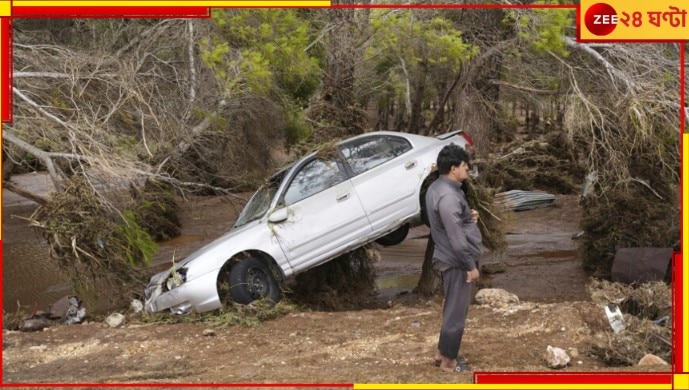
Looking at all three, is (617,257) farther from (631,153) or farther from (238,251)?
(238,251)

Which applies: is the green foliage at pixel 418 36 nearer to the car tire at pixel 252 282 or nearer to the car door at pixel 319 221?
the car door at pixel 319 221

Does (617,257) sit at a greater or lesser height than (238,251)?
lesser

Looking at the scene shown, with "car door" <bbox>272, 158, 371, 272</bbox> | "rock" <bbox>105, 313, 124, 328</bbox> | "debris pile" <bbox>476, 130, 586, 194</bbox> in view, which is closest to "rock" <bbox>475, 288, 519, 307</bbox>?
"car door" <bbox>272, 158, 371, 272</bbox>

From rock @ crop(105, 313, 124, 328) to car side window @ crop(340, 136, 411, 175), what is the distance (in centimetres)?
328

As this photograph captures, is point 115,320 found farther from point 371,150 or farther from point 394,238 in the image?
point 394,238

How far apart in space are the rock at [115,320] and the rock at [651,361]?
5836 millimetres

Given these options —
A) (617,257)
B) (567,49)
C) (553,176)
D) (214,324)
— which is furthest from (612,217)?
(553,176)

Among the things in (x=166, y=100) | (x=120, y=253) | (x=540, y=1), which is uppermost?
(x=540, y=1)

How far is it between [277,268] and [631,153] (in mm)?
5355

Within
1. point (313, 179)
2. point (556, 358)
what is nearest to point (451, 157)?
point (556, 358)

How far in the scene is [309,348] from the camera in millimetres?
8047

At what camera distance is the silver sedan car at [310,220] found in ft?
30.7

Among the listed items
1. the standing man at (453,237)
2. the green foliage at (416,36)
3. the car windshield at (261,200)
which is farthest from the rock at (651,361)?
the green foliage at (416,36)

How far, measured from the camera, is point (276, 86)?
13852 mm
